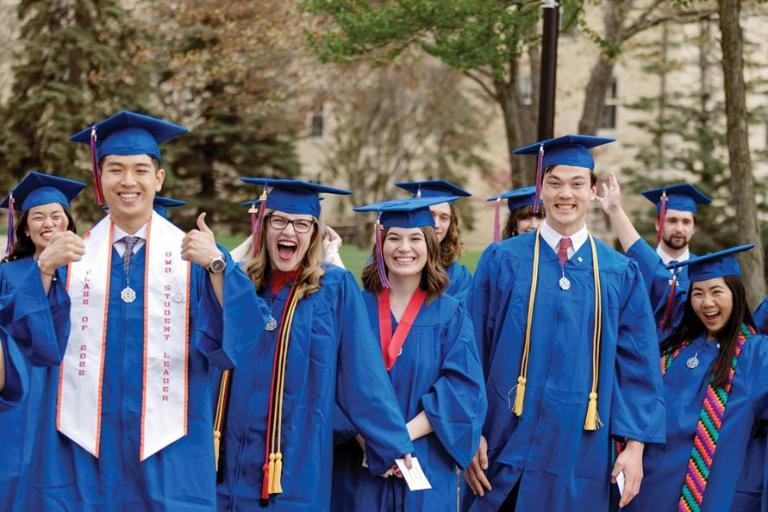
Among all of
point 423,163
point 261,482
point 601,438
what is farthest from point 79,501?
point 423,163

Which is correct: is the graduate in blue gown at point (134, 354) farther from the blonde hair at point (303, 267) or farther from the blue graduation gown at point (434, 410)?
the blue graduation gown at point (434, 410)

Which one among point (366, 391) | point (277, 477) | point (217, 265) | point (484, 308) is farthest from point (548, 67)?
point (217, 265)

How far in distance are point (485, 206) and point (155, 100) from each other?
13.5m

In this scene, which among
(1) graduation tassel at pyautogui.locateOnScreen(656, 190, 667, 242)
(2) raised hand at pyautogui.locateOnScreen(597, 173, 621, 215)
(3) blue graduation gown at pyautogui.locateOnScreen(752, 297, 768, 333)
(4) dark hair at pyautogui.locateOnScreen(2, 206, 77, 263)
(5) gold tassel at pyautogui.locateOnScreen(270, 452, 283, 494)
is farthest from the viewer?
(1) graduation tassel at pyautogui.locateOnScreen(656, 190, 667, 242)

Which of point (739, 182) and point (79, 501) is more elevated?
point (739, 182)

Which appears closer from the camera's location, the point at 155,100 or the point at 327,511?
the point at 327,511

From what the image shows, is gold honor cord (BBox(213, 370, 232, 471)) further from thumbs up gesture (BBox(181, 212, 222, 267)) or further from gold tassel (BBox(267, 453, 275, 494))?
thumbs up gesture (BBox(181, 212, 222, 267))

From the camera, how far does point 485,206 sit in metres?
34.4

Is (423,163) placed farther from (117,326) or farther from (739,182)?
(117,326)

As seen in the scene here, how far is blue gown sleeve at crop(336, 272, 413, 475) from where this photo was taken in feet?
15.6

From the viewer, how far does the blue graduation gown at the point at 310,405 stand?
4.79 m

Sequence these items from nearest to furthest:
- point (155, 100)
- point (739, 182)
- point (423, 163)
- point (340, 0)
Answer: point (739, 182) < point (340, 0) < point (155, 100) < point (423, 163)

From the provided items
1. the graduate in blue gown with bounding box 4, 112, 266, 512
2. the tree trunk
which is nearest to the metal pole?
the tree trunk

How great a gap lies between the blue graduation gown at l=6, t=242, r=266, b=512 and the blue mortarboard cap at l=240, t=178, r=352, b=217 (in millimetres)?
937
